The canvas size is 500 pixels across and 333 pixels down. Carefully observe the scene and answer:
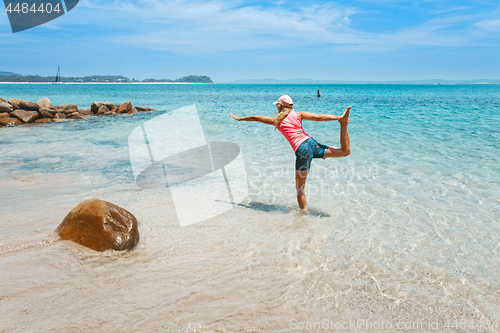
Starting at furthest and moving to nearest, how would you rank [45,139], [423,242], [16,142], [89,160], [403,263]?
[45,139] < [16,142] < [89,160] < [423,242] < [403,263]

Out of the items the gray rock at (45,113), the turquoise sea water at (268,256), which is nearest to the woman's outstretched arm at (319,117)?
the turquoise sea water at (268,256)

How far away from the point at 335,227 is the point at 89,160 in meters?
7.53

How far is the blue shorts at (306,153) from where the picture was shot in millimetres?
5281

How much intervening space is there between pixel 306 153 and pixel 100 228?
3293 millimetres

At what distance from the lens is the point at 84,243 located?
4.07 metres

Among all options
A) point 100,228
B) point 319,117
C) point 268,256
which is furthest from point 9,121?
point 268,256

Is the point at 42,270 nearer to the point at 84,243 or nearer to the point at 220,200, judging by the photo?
the point at 84,243

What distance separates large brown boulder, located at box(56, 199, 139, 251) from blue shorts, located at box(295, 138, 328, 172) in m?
2.80

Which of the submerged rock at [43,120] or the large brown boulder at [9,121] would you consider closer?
the large brown boulder at [9,121]

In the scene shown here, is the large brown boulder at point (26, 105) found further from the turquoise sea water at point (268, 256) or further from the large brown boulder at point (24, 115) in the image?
the turquoise sea water at point (268, 256)

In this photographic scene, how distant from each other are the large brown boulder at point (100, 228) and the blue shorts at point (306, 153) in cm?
280

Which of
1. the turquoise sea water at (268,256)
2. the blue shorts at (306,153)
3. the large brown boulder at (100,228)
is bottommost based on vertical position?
the turquoise sea water at (268,256)

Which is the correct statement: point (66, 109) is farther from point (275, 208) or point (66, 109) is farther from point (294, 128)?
point (294, 128)

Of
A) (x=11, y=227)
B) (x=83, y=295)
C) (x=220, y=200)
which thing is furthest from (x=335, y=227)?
(x=11, y=227)
